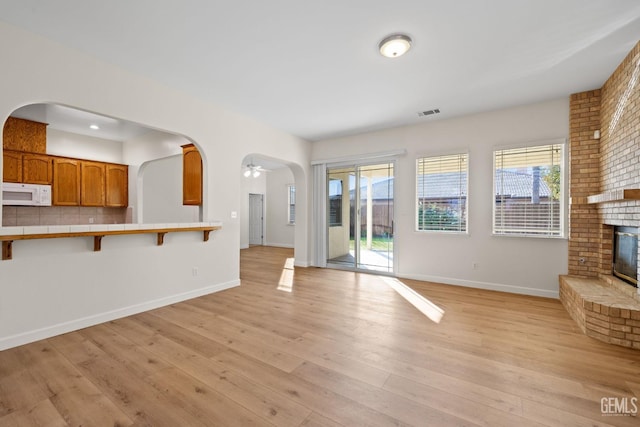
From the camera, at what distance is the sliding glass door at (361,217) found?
18.3 feet

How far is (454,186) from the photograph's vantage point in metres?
4.82

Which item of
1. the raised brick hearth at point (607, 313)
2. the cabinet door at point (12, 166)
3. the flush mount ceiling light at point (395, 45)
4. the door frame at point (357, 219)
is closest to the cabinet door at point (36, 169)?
the cabinet door at point (12, 166)

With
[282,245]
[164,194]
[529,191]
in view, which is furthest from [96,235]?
[282,245]

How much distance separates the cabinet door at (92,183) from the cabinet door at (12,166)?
2.98ft

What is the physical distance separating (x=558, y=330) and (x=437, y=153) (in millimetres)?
3079

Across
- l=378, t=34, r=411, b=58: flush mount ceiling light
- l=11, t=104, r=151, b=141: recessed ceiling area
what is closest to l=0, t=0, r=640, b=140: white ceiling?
l=378, t=34, r=411, b=58: flush mount ceiling light

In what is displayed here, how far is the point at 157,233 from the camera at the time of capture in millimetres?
3605

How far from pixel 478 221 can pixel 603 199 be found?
1585 mm

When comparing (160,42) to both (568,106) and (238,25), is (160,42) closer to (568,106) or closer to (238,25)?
(238,25)

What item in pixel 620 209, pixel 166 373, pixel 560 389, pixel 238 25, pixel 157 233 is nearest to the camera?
pixel 560 389

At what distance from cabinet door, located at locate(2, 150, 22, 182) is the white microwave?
12 cm

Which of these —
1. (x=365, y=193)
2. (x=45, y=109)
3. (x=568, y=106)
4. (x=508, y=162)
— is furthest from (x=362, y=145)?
(x=45, y=109)

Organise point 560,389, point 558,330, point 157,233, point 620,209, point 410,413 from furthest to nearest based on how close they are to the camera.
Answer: point 157,233, point 620,209, point 558,330, point 560,389, point 410,413

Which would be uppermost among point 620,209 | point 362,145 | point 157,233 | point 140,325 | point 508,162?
point 362,145
